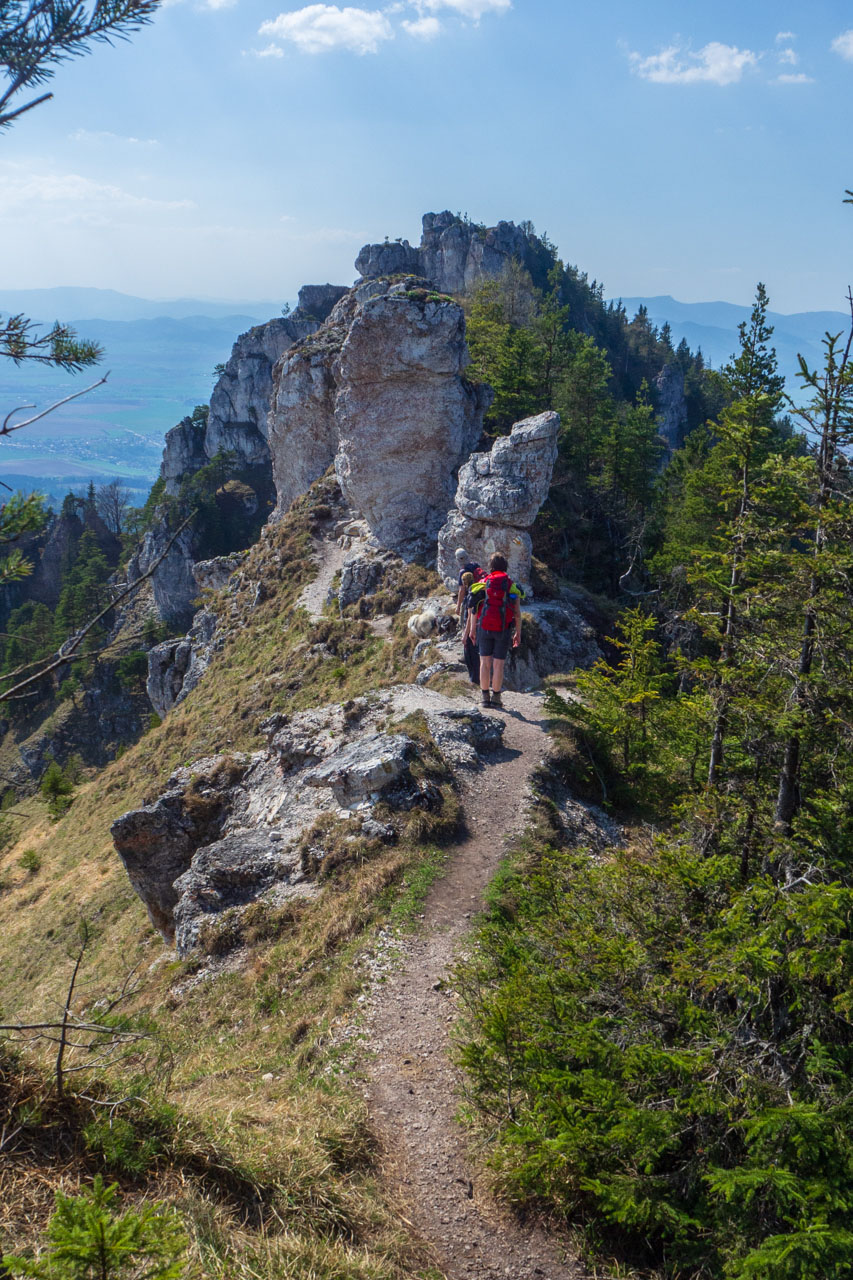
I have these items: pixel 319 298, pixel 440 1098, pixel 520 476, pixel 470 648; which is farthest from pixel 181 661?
pixel 319 298

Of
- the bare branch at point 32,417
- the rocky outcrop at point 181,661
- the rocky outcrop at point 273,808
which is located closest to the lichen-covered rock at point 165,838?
the rocky outcrop at point 273,808

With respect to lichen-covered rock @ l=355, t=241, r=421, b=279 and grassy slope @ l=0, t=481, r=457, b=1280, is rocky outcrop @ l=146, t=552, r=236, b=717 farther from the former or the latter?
lichen-covered rock @ l=355, t=241, r=421, b=279

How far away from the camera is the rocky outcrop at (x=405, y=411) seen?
30.8m

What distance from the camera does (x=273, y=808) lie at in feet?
47.4

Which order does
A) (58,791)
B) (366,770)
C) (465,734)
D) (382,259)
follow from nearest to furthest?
(366,770) < (465,734) < (58,791) < (382,259)

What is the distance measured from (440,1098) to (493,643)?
952cm

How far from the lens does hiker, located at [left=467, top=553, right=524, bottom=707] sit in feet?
46.6

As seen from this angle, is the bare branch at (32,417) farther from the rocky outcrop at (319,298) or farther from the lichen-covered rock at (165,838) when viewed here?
the rocky outcrop at (319,298)

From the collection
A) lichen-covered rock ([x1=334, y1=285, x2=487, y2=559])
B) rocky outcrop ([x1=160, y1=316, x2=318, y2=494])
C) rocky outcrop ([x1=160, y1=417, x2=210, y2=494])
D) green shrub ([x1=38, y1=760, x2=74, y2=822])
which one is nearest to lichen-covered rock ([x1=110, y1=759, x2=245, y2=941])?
lichen-covered rock ([x1=334, y1=285, x2=487, y2=559])

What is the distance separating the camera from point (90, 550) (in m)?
77.4

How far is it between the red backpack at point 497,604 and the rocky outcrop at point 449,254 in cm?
9230

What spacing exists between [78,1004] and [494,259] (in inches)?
4134

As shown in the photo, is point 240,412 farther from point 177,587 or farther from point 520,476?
point 520,476

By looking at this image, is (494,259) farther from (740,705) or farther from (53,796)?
(740,705)
